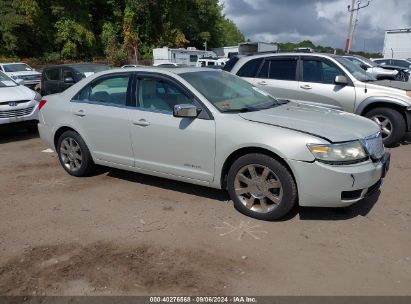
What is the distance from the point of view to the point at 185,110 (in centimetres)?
416

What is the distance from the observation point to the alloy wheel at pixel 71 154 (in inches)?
219

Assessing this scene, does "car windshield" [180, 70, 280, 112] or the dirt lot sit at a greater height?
"car windshield" [180, 70, 280, 112]

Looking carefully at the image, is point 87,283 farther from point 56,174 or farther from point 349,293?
point 56,174

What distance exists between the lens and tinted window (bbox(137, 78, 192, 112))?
456 cm

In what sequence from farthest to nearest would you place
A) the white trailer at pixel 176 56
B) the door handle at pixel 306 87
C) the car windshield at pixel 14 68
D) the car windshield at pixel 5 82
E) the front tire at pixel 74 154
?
the white trailer at pixel 176 56 → the car windshield at pixel 14 68 → the car windshield at pixel 5 82 → the door handle at pixel 306 87 → the front tire at pixel 74 154

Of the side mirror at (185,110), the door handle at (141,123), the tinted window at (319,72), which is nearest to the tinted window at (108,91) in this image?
the door handle at (141,123)

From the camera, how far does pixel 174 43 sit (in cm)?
4234

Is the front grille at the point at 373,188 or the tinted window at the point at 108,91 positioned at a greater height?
the tinted window at the point at 108,91

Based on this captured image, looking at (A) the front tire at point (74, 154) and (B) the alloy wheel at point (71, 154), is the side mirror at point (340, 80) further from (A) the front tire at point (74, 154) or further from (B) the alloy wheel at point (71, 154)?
(B) the alloy wheel at point (71, 154)

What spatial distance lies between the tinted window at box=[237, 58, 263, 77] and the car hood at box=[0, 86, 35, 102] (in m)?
4.58

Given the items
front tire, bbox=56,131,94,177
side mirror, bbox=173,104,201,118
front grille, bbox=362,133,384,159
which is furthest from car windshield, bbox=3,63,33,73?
front grille, bbox=362,133,384,159

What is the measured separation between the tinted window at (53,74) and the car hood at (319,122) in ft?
32.8

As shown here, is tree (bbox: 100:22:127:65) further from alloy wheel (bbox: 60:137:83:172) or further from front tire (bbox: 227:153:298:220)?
front tire (bbox: 227:153:298:220)

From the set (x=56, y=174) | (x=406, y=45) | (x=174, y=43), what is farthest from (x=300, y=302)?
(x=174, y=43)
